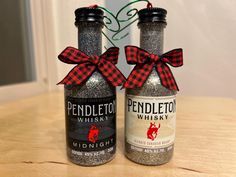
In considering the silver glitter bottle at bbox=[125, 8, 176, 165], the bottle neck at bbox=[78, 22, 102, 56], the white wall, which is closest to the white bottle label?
the silver glitter bottle at bbox=[125, 8, 176, 165]

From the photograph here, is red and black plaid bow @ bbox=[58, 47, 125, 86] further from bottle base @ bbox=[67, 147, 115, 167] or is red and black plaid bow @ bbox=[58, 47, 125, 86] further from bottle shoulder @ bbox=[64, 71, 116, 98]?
bottle base @ bbox=[67, 147, 115, 167]

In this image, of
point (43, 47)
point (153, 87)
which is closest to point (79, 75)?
point (153, 87)

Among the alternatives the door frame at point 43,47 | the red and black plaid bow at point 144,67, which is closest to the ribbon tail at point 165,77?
the red and black plaid bow at point 144,67

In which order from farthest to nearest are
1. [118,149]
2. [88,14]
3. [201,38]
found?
[201,38] → [118,149] → [88,14]

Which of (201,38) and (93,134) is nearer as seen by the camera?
(93,134)

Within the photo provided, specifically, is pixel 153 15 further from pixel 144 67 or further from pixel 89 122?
pixel 89 122

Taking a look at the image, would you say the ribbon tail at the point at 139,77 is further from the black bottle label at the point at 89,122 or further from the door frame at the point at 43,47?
the door frame at the point at 43,47

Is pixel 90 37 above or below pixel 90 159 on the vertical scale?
above
